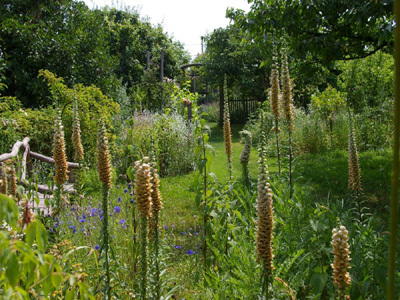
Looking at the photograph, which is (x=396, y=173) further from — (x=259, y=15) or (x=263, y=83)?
(x=263, y=83)

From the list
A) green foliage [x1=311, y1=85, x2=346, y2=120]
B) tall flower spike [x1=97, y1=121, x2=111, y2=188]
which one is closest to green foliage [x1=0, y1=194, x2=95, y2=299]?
tall flower spike [x1=97, y1=121, x2=111, y2=188]

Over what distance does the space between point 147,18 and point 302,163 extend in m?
15.7

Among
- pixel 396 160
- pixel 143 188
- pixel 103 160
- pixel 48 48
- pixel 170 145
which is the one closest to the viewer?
pixel 396 160

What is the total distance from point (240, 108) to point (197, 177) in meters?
16.7

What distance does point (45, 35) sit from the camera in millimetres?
9516

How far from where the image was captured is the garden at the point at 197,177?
5.19 feet

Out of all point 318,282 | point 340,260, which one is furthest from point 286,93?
point 340,260

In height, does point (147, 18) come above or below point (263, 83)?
above

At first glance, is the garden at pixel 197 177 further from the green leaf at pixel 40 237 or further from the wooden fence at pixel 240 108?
the wooden fence at pixel 240 108

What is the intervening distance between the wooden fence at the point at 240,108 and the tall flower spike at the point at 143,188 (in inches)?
681

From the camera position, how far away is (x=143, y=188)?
1608 millimetres

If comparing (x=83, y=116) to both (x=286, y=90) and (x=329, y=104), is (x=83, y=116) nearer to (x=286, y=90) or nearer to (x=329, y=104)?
(x=286, y=90)

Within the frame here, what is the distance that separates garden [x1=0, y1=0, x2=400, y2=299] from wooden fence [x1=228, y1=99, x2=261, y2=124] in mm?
5136

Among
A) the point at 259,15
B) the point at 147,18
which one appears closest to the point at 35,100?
the point at 259,15
